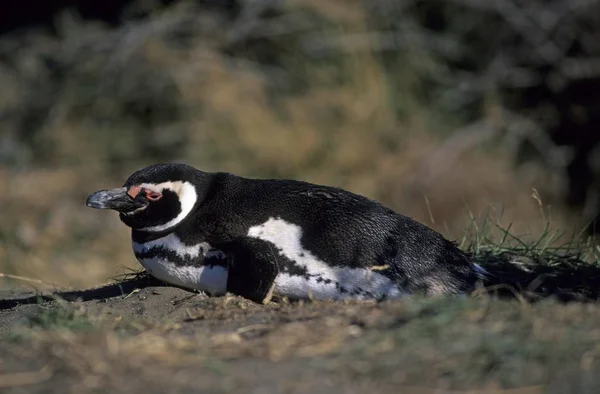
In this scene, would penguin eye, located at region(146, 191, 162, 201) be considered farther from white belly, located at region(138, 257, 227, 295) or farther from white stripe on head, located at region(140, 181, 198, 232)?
white belly, located at region(138, 257, 227, 295)

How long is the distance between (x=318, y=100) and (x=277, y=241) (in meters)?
6.76

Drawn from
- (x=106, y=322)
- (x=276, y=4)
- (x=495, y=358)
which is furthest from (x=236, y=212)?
(x=276, y=4)

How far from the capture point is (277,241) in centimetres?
489

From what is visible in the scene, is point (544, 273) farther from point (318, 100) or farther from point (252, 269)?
point (318, 100)

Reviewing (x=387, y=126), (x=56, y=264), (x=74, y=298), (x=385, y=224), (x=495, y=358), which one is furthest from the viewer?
(x=387, y=126)

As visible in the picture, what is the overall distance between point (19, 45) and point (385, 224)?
30.7ft

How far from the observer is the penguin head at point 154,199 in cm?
512

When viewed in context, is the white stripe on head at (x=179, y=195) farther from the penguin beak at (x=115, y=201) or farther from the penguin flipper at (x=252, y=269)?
the penguin flipper at (x=252, y=269)

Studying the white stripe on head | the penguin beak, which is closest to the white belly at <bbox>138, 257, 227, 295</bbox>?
the white stripe on head

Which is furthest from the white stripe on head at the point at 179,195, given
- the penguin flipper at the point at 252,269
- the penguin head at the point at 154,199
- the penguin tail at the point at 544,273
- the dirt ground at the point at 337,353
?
the penguin tail at the point at 544,273

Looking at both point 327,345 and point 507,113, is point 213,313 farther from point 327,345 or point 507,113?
point 507,113

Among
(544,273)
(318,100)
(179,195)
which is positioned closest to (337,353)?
(179,195)

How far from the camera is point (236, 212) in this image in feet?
16.4

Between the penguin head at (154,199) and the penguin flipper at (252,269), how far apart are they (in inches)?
15.8
